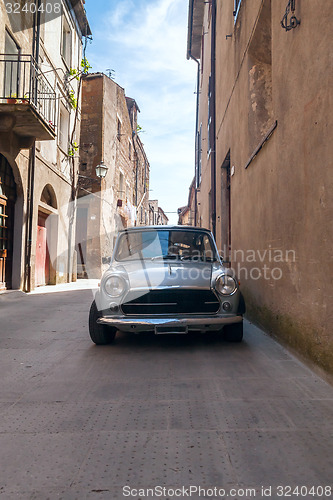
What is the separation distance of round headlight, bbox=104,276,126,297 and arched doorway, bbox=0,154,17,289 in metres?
6.06

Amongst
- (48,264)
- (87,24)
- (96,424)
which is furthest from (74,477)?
(87,24)

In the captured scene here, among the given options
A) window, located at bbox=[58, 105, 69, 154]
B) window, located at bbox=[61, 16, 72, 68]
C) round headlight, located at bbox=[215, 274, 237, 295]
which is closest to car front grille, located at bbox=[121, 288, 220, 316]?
round headlight, located at bbox=[215, 274, 237, 295]

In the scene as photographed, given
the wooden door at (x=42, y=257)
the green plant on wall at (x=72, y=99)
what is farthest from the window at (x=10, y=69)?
the green plant on wall at (x=72, y=99)

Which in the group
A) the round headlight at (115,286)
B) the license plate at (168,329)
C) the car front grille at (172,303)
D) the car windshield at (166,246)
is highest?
the car windshield at (166,246)

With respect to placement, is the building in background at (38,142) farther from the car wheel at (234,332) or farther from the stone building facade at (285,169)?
the car wheel at (234,332)

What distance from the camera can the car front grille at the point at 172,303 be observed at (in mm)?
3879

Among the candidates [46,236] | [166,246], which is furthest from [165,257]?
[46,236]

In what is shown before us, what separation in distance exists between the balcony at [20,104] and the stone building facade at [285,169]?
14.6 ft

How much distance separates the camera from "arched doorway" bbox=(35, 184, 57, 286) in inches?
461

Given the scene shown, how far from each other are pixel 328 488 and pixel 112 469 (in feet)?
3.15

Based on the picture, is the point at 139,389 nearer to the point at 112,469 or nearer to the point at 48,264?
the point at 112,469

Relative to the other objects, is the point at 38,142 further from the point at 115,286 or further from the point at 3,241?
the point at 115,286

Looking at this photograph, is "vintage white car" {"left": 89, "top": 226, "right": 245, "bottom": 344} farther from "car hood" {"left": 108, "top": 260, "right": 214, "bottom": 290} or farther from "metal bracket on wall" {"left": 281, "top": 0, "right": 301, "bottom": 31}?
"metal bracket on wall" {"left": 281, "top": 0, "right": 301, "bottom": 31}

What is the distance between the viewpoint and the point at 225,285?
13.3 feet
